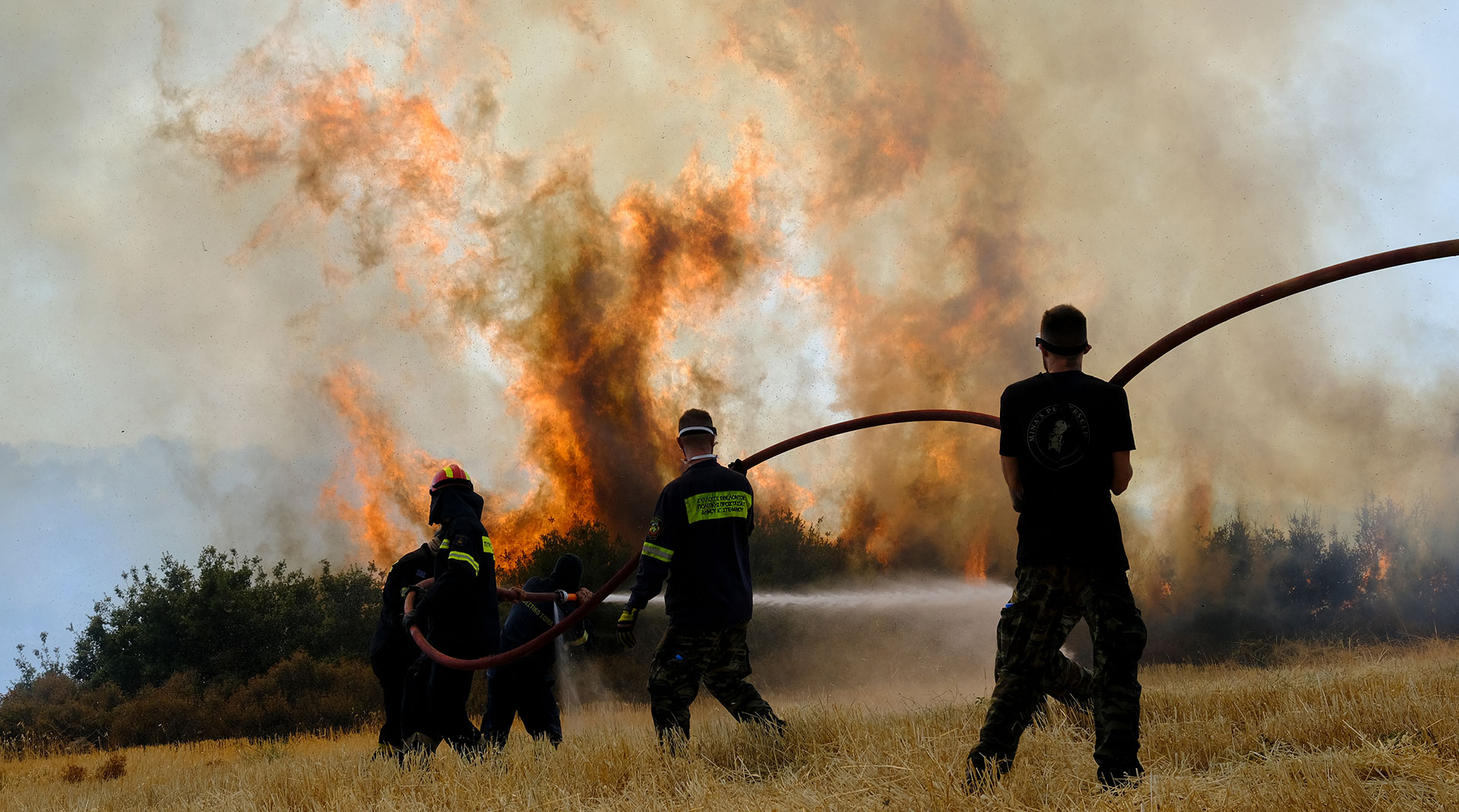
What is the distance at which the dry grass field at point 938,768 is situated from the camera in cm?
425

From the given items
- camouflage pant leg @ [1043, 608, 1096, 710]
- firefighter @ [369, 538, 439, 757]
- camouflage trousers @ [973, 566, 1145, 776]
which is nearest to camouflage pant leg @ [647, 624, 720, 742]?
camouflage pant leg @ [1043, 608, 1096, 710]

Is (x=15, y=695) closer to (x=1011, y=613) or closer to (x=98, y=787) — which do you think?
(x=98, y=787)

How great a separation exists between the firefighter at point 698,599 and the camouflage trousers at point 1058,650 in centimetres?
195

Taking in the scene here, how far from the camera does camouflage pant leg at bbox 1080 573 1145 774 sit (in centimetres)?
448

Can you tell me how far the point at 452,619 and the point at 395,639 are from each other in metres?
0.92

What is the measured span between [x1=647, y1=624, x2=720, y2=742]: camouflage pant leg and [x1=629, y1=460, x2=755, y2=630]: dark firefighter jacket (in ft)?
0.28

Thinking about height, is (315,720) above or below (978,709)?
below

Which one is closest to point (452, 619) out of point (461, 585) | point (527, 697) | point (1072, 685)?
point (461, 585)

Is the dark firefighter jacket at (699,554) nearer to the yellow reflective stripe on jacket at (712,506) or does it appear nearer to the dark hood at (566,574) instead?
the yellow reflective stripe on jacket at (712,506)

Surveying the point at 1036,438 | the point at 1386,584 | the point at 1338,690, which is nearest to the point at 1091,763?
the point at 1036,438

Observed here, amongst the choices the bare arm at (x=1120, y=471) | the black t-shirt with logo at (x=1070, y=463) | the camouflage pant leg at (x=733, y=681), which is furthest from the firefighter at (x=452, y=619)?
the bare arm at (x=1120, y=471)

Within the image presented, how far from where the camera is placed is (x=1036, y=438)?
183 inches

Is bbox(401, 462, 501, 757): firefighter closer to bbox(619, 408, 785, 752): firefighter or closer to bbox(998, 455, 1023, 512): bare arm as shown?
bbox(619, 408, 785, 752): firefighter

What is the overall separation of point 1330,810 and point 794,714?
3.91m
